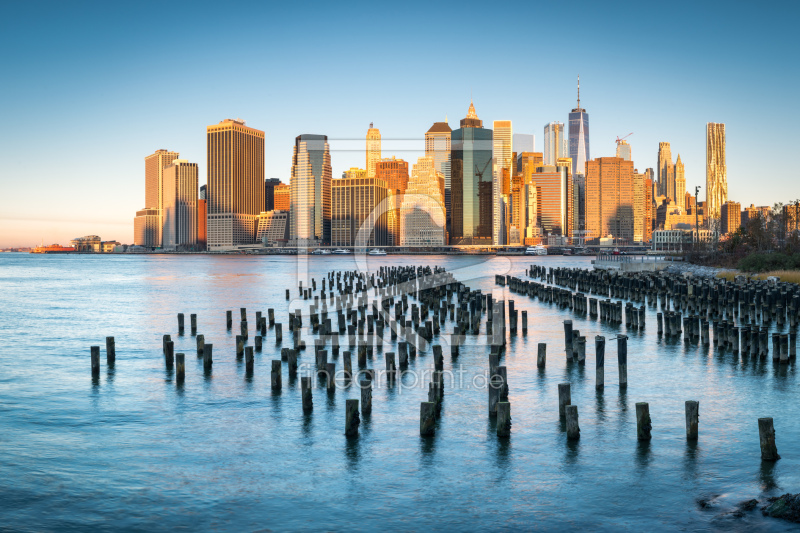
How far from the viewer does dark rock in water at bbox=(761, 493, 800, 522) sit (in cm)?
1123

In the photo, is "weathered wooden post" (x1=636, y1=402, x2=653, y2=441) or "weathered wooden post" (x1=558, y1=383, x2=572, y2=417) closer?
"weathered wooden post" (x1=636, y1=402, x2=653, y2=441)

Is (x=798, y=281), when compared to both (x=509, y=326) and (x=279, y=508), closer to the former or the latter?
(x=509, y=326)

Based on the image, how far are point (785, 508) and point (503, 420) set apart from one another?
6184 millimetres

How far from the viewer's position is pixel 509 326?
34188 mm

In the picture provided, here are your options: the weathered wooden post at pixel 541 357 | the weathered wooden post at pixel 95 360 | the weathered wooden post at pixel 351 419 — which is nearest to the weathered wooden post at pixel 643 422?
the weathered wooden post at pixel 351 419

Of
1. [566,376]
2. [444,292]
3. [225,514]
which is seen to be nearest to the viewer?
[225,514]

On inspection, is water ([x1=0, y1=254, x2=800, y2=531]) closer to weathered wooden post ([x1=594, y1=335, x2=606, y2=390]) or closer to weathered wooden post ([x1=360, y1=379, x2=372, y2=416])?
weathered wooden post ([x1=594, y1=335, x2=606, y2=390])

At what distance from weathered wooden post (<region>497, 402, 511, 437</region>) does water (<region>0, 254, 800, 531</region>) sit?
30 centimetres

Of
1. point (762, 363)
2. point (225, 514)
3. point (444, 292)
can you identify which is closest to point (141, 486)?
point (225, 514)

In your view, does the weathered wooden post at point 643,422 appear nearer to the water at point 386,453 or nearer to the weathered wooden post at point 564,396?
the water at point 386,453

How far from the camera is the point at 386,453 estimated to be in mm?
15125

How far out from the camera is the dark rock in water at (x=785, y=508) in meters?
11.2

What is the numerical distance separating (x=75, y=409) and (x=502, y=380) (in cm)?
1244

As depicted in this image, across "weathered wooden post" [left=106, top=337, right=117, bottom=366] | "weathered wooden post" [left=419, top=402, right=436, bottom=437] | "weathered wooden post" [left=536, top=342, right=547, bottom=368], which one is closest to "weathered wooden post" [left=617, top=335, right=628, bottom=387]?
"weathered wooden post" [left=536, top=342, right=547, bottom=368]
